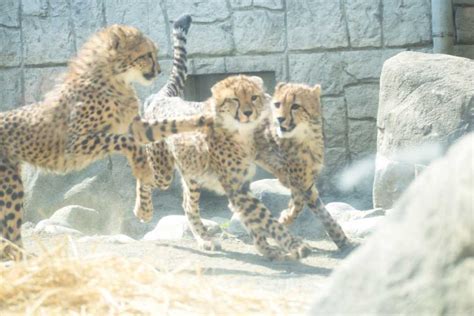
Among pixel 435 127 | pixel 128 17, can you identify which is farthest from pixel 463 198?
pixel 128 17

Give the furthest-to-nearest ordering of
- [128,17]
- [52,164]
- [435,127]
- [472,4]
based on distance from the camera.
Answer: [128,17], [472,4], [435,127], [52,164]

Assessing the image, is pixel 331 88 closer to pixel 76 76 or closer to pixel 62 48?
pixel 62 48

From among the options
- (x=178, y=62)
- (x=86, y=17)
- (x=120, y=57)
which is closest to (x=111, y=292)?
(x=120, y=57)

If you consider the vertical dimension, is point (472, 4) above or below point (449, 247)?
above

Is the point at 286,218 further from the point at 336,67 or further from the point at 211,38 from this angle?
the point at 211,38

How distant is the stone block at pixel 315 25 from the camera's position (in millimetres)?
8438

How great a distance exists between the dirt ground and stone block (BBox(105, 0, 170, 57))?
95.8 inches

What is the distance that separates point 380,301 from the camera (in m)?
2.41

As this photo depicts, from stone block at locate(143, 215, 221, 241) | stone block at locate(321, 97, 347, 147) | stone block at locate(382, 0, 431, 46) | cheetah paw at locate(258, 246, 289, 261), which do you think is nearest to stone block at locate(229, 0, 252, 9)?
stone block at locate(321, 97, 347, 147)

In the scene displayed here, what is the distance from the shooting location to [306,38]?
852 centimetres

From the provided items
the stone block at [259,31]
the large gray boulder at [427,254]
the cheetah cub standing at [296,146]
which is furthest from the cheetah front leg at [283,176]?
the large gray boulder at [427,254]

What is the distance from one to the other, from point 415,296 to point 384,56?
20.2 feet

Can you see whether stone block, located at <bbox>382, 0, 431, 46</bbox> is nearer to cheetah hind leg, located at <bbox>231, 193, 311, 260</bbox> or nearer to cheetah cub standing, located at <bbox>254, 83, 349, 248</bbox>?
cheetah cub standing, located at <bbox>254, 83, 349, 248</bbox>

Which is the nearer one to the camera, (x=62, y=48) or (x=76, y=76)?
(x=76, y=76)
